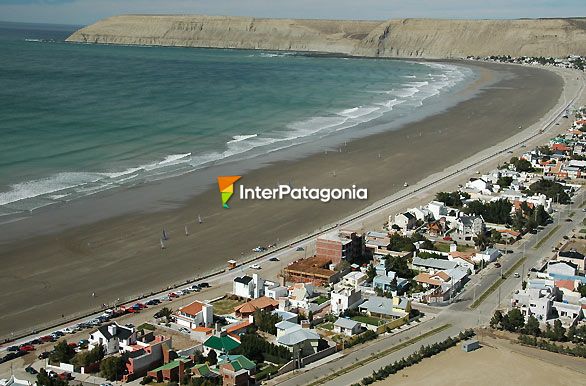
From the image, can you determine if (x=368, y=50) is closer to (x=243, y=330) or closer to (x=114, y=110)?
(x=114, y=110)

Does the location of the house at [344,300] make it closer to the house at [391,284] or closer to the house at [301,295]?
the house at [301,295]

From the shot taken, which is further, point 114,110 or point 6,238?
point 114,110

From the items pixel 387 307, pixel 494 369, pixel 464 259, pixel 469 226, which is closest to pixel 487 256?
pixel 464 259

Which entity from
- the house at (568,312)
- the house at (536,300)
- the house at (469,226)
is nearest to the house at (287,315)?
the house at (536,300)

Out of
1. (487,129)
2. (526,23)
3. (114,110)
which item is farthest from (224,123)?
(526,23)

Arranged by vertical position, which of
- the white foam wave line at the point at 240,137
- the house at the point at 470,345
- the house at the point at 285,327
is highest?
the white foam wave line at the point at 240,137

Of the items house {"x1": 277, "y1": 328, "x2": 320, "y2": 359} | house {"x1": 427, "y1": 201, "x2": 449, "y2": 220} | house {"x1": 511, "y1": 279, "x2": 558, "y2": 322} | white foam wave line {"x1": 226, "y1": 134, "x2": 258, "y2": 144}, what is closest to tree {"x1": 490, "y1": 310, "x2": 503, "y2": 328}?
house {"x1": 511, "y1": 279, "x2": 558, "y2": 322}

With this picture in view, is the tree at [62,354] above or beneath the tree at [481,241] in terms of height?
above
